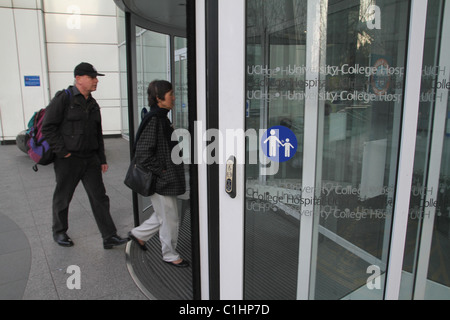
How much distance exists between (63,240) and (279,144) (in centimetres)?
282

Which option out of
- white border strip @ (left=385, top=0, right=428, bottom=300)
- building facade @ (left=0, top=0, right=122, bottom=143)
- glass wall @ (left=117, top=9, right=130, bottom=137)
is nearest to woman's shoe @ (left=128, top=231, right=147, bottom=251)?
white border strip @ (left=385, top=0, right=428, bottom=300)

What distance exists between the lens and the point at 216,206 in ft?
6.42

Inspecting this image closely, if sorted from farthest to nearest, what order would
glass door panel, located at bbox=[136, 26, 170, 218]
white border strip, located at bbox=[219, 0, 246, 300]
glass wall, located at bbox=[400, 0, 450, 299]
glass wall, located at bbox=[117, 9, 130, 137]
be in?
1. glass wall, located at bbox=[117, 9, 130, 137]
2. glass door panel, located at bbox=[136, 26, 170, 218]
3. glass wall, located at bbox=[400, 0, 450, 299]
4. white border strip, located at bbox=[219, 0, 246, 300]

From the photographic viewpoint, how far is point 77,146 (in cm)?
332

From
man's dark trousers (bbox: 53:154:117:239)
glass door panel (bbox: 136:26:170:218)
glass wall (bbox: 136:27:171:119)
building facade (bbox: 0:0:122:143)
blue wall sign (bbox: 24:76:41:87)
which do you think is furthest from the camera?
blue wall sign (bbox: 24:76:41:87)

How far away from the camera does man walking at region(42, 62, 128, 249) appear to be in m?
3.26

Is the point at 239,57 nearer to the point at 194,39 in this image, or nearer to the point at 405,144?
the point at 194,39

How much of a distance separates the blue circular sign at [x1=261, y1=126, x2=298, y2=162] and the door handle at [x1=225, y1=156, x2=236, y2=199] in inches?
8.0

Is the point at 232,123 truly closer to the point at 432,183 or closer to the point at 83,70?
the point at 432,183

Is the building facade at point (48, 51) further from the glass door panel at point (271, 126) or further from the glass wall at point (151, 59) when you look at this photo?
the glass door panel at point (271, 126)

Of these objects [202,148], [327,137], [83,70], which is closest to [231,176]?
[202,148]

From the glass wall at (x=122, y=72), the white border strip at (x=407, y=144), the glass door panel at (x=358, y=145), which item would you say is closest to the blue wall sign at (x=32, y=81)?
the glass wall at (x=122, y=72)

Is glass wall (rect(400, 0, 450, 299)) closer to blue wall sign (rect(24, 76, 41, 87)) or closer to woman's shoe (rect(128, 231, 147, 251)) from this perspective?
woman's shoe (rect(128, 231, 147, 251))
